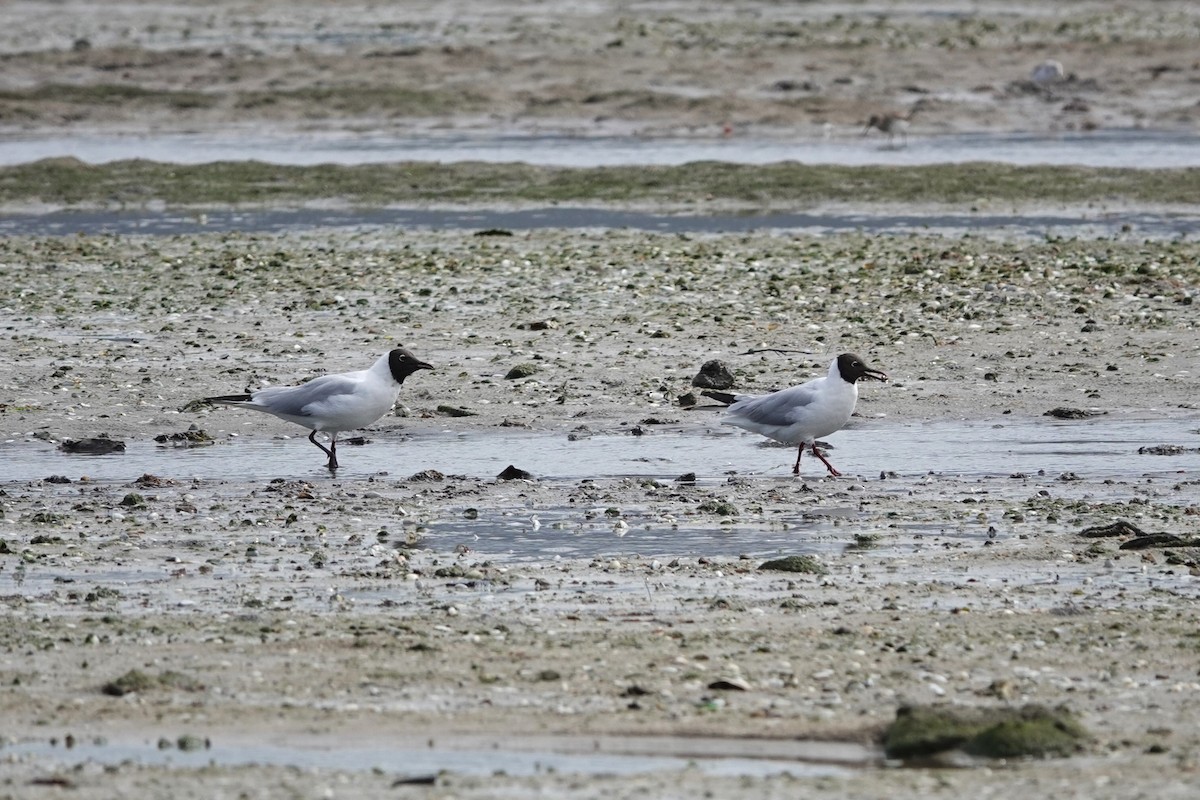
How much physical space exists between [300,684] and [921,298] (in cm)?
1027

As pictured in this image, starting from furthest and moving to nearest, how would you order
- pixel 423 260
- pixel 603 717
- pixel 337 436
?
pixel 423 260
pixel 337 436
pixel 603 717

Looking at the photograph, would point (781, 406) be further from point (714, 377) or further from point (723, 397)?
point (714, 377)

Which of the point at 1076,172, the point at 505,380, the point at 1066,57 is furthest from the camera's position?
the point at 1066,57

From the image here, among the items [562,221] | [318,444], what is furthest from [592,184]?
[318,444]

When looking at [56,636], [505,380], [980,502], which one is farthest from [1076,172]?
[56,636]

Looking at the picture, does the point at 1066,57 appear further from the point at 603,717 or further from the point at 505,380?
the point at 603,717

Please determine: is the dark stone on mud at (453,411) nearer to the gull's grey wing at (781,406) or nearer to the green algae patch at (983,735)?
the gull's grey wing at (781,406)

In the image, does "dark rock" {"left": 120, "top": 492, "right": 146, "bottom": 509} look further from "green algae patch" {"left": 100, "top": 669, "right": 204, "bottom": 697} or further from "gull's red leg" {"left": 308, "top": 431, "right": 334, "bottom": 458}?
"green algae patch" {"left": 100, "top": 669, "right": 204, "bottom": 697}

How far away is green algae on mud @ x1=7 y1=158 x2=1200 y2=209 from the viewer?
2430cm

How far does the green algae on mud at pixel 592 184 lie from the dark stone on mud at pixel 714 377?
1015cm

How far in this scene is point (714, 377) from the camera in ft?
46.3

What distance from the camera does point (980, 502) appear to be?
1108 cm

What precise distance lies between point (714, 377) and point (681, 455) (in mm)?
1548

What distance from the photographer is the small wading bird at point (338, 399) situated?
12539 mm
